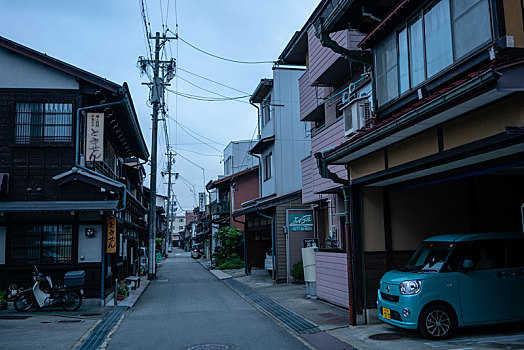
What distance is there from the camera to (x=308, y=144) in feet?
88.9

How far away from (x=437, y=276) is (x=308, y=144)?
18.6m

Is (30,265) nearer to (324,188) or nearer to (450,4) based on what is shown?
(324,188)

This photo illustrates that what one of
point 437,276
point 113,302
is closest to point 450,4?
point 437,276

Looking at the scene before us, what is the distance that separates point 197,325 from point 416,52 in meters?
8.32

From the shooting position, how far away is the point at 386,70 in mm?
10172

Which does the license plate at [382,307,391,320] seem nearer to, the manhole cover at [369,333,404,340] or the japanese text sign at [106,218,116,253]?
the manhole cover at [369,333,404,340]

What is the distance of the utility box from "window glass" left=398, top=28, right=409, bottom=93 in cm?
1111

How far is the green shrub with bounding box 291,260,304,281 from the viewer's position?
20359 mm

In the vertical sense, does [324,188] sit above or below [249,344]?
above

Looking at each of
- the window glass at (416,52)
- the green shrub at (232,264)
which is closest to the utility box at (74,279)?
the window glass at (416,52)

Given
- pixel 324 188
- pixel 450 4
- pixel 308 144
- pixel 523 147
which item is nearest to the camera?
pixel 523 147

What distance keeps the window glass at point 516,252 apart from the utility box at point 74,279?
39.3ft

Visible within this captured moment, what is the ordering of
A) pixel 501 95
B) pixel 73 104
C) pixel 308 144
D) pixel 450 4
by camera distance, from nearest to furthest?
pixel 501 95
pixel 450 4
pixel 73 104
pixel 308 144

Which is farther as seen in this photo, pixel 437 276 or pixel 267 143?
pixel 267 143
